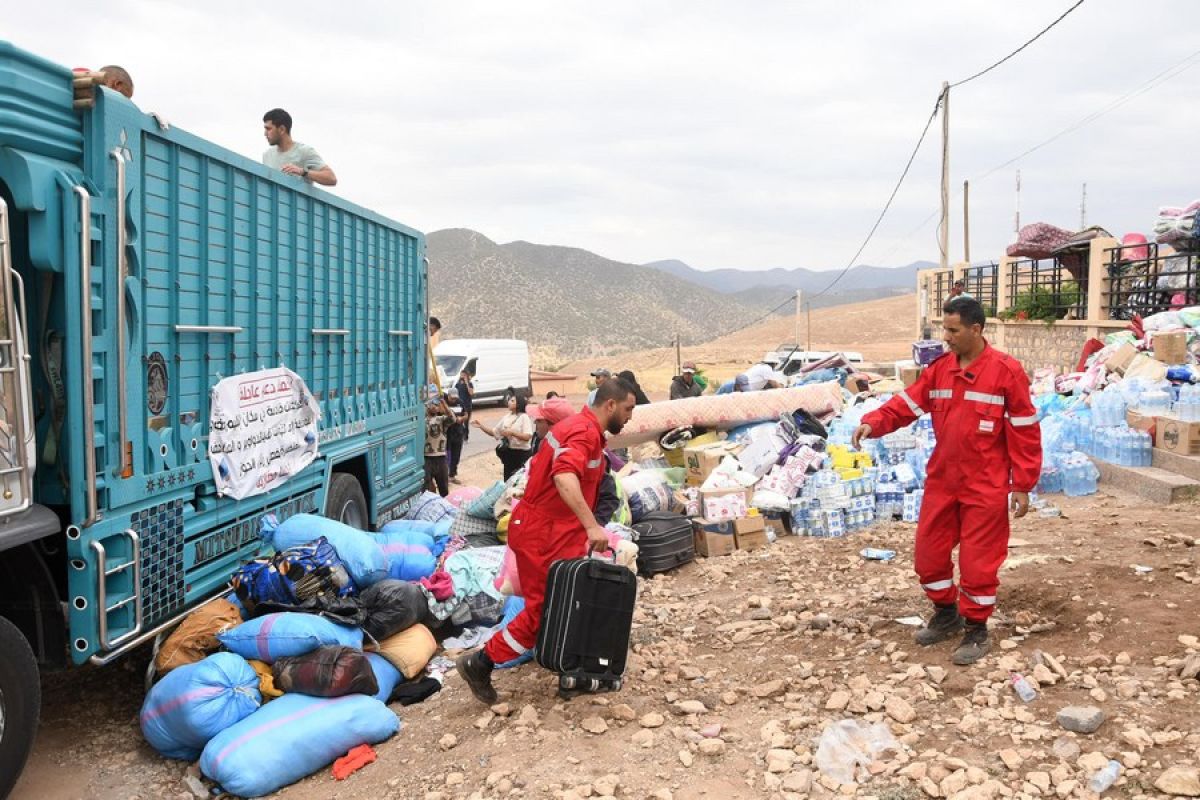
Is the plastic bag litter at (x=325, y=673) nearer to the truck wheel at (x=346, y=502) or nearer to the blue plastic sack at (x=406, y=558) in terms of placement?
the blue plastic sack at (x=406, y=558)

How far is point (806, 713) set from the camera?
423 cm

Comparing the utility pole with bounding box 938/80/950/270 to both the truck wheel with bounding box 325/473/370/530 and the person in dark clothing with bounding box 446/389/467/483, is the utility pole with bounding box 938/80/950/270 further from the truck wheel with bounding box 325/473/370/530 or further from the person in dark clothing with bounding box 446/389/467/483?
the truck wheel with bounding box 325/473/370/530

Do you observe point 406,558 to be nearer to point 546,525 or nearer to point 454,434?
point 546,525

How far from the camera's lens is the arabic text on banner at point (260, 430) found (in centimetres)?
493

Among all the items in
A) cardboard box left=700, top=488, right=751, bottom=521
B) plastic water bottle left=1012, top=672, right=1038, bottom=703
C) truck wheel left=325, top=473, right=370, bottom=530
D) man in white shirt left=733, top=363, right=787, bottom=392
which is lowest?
plastic water bottle left=1012, top=672, right=1038, bottom=703

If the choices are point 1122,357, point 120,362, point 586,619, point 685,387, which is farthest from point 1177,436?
point 120,362

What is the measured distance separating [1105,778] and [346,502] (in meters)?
4.97

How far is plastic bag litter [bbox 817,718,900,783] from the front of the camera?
370 centimetres

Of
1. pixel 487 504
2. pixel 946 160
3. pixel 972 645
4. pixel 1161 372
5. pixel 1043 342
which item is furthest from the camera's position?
pixel 946 160

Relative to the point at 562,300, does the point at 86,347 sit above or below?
below

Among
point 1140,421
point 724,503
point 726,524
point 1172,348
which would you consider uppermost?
point 1172,348

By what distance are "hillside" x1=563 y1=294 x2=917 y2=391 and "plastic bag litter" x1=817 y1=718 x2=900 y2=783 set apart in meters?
25.9

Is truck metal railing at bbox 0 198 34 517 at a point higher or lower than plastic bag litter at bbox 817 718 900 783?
higher

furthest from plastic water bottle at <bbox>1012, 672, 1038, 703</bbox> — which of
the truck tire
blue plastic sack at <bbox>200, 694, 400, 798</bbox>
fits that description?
the truck tire
